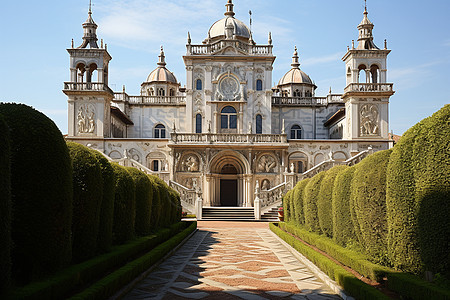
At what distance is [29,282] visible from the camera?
27.0 ft

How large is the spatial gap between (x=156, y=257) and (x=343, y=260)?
5550mm

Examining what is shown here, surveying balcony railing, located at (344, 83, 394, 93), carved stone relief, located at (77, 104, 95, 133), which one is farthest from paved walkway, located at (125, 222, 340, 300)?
balcony railing, located at (344, 83, 394, 93)

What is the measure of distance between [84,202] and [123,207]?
3.73 m

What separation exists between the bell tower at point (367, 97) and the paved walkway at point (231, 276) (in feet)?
97.4

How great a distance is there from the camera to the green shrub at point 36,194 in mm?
8438

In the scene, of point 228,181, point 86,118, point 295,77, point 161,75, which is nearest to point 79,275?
point 228,181

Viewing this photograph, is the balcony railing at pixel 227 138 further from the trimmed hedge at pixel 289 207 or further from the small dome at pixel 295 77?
the small dome at pixel 295 77

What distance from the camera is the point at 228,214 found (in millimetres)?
38375

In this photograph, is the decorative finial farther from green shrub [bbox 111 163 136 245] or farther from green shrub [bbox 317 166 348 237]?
green shrub [bbox 111 163 136 245]

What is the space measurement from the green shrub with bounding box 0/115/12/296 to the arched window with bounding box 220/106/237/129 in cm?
4240

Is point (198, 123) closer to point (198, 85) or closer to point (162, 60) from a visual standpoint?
point (198, 85)

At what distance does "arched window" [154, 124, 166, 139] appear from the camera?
53.1 m

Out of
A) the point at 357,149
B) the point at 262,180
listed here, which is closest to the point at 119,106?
the point at 262,180

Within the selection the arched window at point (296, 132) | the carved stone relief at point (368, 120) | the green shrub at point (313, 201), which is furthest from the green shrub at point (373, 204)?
the arched window at point (296, 132)
